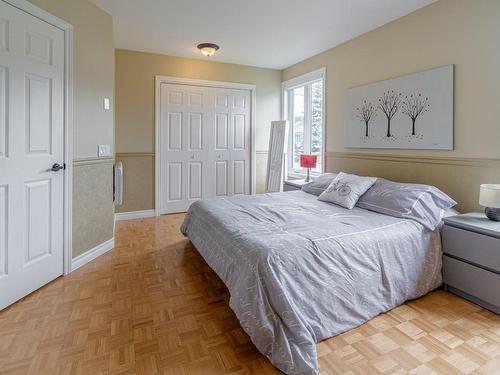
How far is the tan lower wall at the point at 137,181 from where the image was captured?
14.7 ft

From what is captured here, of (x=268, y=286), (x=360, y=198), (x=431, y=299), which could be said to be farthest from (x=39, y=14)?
(x=431, y=299)

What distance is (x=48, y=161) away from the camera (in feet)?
7.92

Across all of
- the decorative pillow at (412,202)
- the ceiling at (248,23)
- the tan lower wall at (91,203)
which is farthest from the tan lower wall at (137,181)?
the decorative pillow at (412,202)

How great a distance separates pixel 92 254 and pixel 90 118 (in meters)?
1.32

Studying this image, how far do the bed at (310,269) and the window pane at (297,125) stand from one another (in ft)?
8.72

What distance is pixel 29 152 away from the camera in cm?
224

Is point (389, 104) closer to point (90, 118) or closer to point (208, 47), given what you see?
point (208, 47)

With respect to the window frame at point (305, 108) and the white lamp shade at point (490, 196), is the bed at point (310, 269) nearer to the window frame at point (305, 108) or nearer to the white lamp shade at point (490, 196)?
the white lamp shade at point (490, 196)

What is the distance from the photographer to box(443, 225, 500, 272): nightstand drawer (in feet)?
6.63

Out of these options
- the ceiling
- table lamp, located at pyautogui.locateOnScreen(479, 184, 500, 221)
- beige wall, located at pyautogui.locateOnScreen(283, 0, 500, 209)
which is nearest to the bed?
table lamp, located at pyautogui.locateOnScreen(479, 184, 500, 221)

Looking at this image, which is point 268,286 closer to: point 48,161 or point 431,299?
point 431,299

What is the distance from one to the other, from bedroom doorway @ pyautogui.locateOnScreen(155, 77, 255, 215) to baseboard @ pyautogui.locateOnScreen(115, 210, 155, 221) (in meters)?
Answer: 0.15

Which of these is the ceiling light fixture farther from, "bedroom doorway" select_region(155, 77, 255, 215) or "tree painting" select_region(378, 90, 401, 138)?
"tree painting" select_region(378, 90, 401, 138)

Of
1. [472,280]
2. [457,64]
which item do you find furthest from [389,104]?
[472,280]
